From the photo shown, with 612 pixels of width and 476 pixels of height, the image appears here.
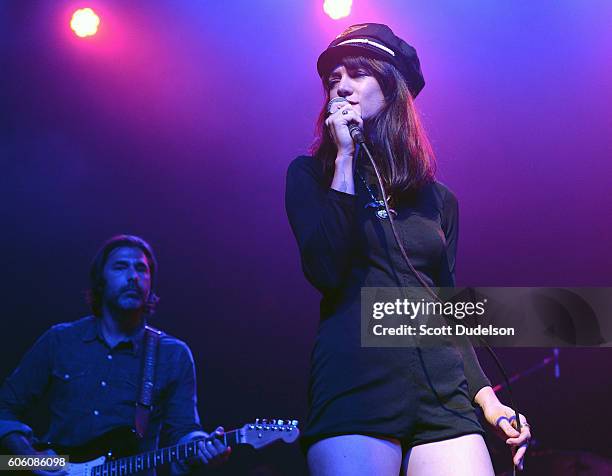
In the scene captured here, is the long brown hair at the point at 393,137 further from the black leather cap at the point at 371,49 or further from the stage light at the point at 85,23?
the stage light at the point at 85,23

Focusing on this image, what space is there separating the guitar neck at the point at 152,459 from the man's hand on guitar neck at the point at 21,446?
229 millimetres

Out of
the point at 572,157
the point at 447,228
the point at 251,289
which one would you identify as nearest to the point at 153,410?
the point at 251,289

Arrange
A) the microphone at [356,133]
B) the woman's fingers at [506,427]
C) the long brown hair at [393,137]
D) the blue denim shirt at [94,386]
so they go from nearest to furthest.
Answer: the woman's fingers at [506,427], the microphone at [356,133], the long brown hair at [393,137], the blue denim shirt at [94,386]

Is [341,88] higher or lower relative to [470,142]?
lower

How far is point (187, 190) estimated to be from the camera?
4246 millimetres

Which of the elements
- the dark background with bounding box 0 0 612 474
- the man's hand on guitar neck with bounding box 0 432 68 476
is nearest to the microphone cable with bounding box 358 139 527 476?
the man's hand on guitar neck with bounding box 0 432 68 476

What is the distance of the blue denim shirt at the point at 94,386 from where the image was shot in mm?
3264

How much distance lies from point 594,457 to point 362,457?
8.40 feet

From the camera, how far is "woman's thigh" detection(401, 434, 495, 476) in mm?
1478

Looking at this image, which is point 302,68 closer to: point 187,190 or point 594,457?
point 187,190

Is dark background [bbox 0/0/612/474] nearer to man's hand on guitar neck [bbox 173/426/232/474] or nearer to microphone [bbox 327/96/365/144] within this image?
man's hand on guitar neck [bbox 173/426/232/474]

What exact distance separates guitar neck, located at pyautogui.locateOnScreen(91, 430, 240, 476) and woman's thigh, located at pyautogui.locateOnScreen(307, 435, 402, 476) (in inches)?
63.0

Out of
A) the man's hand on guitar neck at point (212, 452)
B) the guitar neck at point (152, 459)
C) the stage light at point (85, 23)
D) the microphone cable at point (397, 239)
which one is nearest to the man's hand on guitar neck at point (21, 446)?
the guitar neck at point (152, 459)

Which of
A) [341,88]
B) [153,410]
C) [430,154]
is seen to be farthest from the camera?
[153,410]
